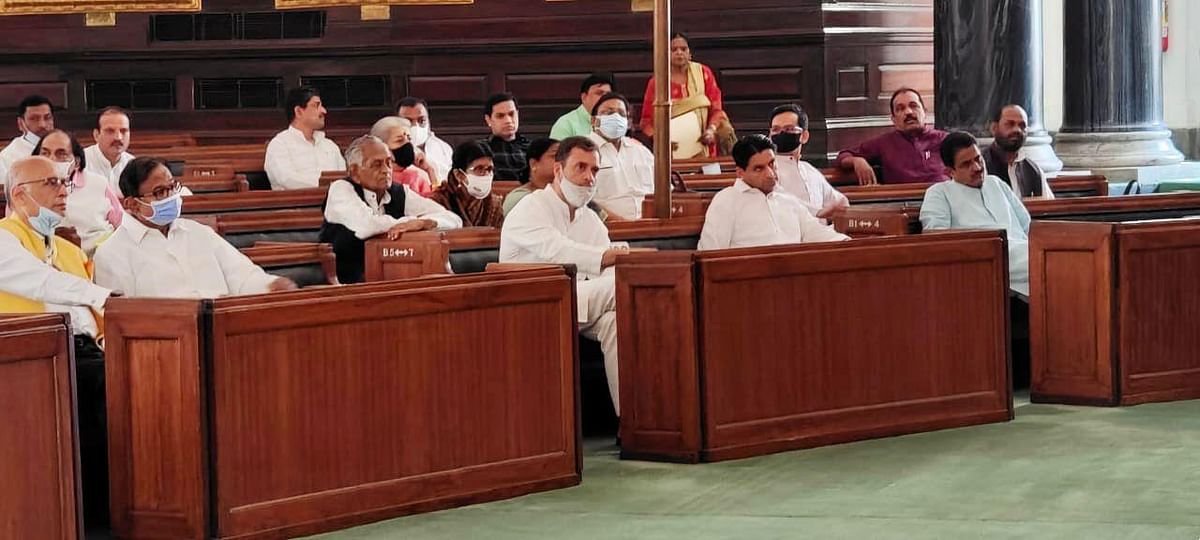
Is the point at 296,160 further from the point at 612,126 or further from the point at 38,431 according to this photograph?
the point at 38,431

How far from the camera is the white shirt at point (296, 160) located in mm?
11203

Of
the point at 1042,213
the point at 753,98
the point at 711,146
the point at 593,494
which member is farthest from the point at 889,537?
the point at 753,98

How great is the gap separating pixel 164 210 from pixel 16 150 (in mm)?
5118

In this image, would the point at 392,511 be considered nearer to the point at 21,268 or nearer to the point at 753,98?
the point at 21,268

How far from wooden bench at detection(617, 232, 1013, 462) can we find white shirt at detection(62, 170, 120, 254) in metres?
3.27

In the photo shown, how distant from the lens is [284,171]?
11195 mm

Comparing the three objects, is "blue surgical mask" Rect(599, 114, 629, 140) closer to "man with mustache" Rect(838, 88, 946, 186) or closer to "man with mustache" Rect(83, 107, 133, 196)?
"man with mustache" Rect(838, 88, 946, 186)

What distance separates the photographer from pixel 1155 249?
7.36 m

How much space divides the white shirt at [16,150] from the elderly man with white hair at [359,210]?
3.34 metres

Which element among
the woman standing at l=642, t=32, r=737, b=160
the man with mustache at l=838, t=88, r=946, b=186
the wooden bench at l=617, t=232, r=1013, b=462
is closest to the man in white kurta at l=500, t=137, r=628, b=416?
the wooden bench at l=617, t=232, r=1013, b=462

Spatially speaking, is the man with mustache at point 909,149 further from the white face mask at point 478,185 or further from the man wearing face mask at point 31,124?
the man wearing face mask at point 31,124

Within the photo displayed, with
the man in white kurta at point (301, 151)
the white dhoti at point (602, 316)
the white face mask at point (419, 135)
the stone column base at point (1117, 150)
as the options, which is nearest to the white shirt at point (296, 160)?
the man in white kurta at point (301, 151)

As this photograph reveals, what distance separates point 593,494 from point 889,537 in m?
1.05

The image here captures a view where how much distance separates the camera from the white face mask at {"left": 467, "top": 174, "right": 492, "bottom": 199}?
9141 mm
